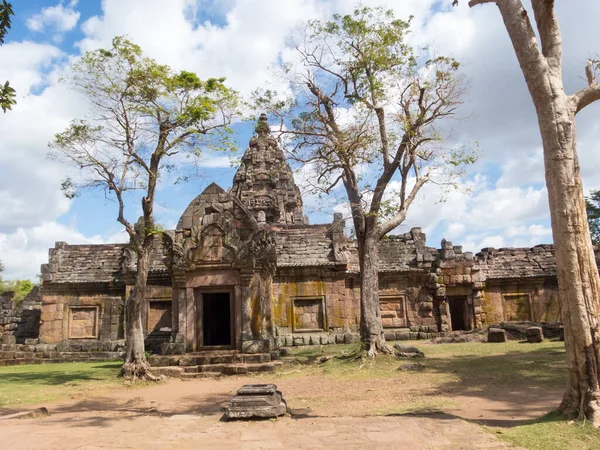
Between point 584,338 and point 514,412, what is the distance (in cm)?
195

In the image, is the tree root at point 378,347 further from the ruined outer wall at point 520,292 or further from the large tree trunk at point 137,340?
the ruined outer wall at point 520,292

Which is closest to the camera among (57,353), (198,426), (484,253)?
(198,426)

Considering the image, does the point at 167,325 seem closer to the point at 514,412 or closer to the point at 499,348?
the point at 499,348

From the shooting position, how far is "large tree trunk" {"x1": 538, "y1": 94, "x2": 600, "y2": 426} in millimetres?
5797

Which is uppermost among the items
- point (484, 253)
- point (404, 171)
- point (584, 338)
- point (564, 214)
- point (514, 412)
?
point (404, 171)

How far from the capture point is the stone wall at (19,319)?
20.7 metres

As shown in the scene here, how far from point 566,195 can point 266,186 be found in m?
24.5

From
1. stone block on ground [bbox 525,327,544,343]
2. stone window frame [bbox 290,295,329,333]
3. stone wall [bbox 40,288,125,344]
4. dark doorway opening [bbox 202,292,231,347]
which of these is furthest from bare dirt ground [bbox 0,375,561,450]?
stone wall [bbox 40,288,125,344]

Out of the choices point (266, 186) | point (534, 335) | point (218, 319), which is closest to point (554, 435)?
point (534, 335)

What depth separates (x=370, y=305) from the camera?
13.9 metres

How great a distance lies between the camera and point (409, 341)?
19500 millimetres

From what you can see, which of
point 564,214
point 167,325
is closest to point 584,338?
point 564,214

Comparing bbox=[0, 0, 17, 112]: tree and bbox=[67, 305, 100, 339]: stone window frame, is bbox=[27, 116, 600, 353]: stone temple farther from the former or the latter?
bbox=[0, 0, 17, 112]: tree

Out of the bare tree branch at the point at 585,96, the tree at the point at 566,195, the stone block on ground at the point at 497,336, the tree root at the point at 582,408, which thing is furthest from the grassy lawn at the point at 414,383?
the bare tree branch at the point at 585,96
